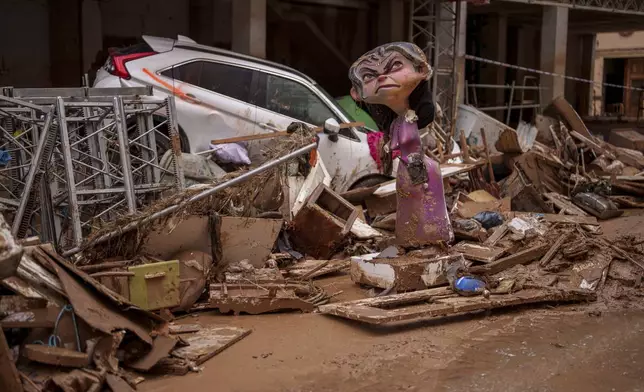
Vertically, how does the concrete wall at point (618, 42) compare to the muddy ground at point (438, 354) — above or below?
above

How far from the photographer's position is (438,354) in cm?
567

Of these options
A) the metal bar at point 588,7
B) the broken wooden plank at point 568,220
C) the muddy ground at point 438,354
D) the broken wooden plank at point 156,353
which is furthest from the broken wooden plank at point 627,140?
the broken wooden plank at point 156,353

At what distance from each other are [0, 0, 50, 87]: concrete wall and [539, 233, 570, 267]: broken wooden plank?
37.0 ft

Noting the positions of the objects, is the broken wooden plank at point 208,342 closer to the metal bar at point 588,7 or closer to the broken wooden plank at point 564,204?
the broken wooden plank at point 564,204

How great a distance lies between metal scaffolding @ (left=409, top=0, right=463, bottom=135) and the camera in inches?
614

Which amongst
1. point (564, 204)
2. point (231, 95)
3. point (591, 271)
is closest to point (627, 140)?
point (564, 204)

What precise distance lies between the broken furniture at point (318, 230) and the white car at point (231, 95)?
1.87m

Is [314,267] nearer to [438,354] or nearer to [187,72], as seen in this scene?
[438,354]

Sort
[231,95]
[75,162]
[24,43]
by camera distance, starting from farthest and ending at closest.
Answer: [24,43] < [231,95] < [75,162]

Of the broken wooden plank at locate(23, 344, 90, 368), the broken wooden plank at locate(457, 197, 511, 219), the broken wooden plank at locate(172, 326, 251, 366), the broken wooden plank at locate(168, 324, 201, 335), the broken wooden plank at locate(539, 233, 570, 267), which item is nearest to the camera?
the broken wooden plank at locate(23, 344, 90, 368)

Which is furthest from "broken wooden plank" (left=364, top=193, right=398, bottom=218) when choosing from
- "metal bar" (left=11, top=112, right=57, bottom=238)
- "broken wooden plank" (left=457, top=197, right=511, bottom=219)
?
"metal bar" (left=11, top=112, right=57, bottom=238)

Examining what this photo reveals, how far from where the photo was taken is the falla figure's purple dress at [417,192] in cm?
752

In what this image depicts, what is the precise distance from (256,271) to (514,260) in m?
2.75

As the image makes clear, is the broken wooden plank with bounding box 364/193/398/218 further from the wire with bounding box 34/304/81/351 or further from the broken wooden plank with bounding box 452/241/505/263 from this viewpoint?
the wire with bounding box 34/304/81/351
